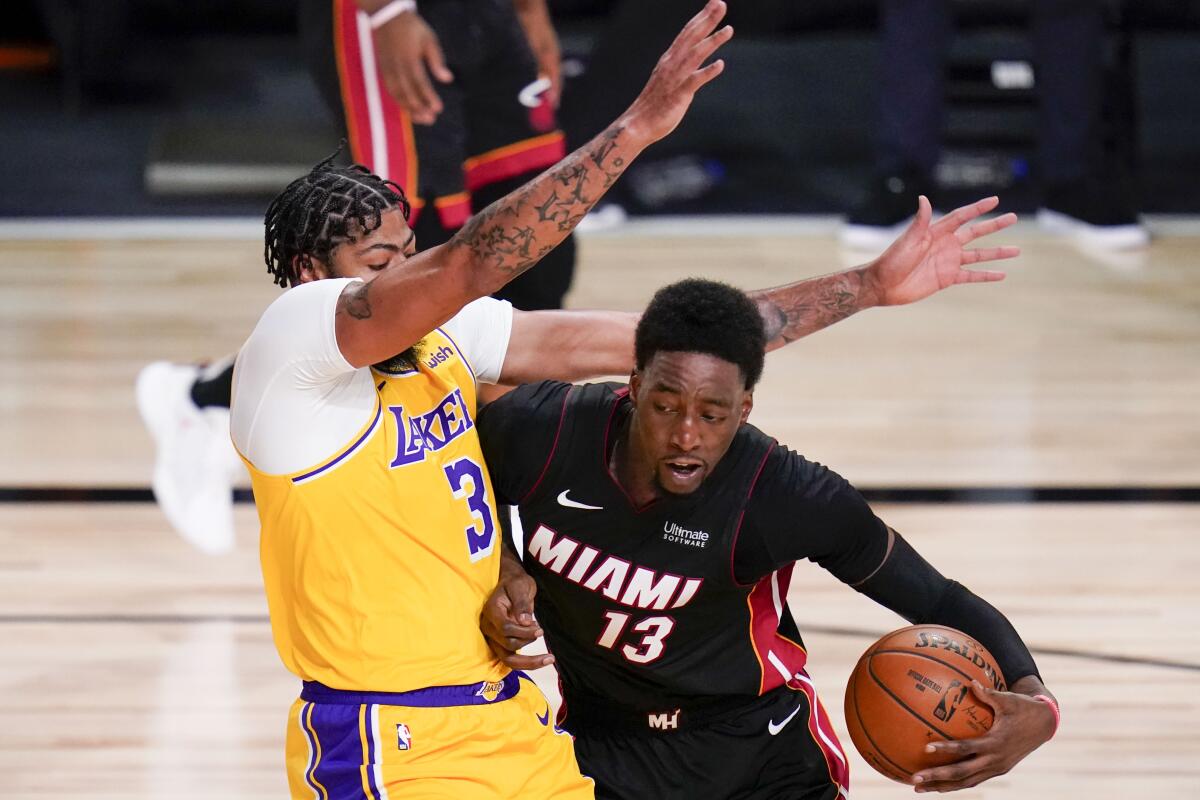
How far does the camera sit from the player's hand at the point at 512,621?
2.77 meters

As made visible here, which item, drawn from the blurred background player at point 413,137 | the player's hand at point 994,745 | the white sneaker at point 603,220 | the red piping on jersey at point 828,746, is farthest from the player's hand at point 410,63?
the white sneaker at point 603,220

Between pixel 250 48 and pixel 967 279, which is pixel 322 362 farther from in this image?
pixel 250 48

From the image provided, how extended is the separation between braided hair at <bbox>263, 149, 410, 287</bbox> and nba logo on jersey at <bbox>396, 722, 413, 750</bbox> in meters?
0.76

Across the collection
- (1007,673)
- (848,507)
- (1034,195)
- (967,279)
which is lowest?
(1034,195)

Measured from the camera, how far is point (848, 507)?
2.93 m

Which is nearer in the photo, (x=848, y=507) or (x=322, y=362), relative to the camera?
(x=322, y=362)

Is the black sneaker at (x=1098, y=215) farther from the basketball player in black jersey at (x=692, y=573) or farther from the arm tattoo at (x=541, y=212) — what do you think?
the arm tattoo at (x=541, y=212)

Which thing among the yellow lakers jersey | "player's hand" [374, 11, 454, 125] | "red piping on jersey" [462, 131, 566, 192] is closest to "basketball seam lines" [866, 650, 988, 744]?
the yellow lakers jersey

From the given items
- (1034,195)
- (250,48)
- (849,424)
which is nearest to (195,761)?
(849,424)

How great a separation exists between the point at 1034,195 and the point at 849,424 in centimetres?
385

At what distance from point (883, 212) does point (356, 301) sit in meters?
6.53

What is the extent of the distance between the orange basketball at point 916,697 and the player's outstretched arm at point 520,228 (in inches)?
38.0

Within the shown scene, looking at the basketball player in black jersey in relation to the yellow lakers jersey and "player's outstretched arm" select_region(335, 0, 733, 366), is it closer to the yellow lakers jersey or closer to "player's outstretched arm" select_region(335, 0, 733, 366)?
the yellow lakers jersey

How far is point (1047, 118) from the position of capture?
928cm
